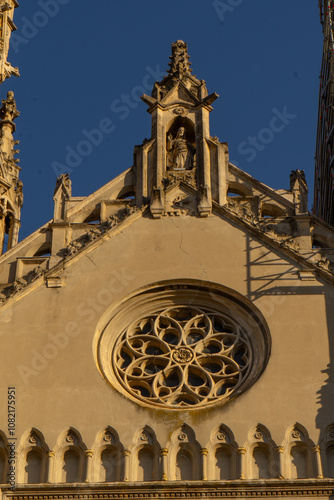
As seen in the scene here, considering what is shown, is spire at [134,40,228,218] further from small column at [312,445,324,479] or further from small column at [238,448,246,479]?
small column at [312,445,324,479]

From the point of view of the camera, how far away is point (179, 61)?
106 feet

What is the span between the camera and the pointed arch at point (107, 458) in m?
24.5

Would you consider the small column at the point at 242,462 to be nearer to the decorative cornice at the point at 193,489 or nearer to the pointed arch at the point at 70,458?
the decorative cornice at the point at 193,489

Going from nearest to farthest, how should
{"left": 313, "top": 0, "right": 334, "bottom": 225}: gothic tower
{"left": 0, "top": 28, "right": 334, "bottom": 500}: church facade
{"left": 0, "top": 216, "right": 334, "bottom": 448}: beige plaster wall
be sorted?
{"left": 0, "top": 28, "right": 334, "bottom": 500}: church facade
{"left": 0, "top": 216, "right": 334, "bottom": 448}: beige plaster wall
{"left": 313, "top": 0, "right": 334, "bottom": 225}: gothic tower

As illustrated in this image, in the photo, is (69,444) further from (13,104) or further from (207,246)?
(13,104)

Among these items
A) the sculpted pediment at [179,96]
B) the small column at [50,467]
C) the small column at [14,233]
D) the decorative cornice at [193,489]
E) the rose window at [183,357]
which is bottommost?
the decorative cornice at [193,489]

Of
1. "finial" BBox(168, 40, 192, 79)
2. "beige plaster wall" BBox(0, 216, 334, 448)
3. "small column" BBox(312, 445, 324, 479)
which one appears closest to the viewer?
"small column" BBox(312, 445, 324, 479)

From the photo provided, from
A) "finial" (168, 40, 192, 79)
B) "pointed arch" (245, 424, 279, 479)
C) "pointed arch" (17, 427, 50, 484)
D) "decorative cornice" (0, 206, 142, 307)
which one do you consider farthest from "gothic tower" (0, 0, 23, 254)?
"pointed arch" (245, 424, 279, 479)

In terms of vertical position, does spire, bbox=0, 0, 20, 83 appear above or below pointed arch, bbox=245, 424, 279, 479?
above

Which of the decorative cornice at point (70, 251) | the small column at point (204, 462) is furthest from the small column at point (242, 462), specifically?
the decorative cornice at point (70, 251)

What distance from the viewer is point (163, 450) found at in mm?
24688

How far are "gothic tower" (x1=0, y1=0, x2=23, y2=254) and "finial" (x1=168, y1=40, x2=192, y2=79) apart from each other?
155 inches

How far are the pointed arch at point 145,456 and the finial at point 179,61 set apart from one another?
395 inches

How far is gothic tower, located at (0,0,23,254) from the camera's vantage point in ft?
100
